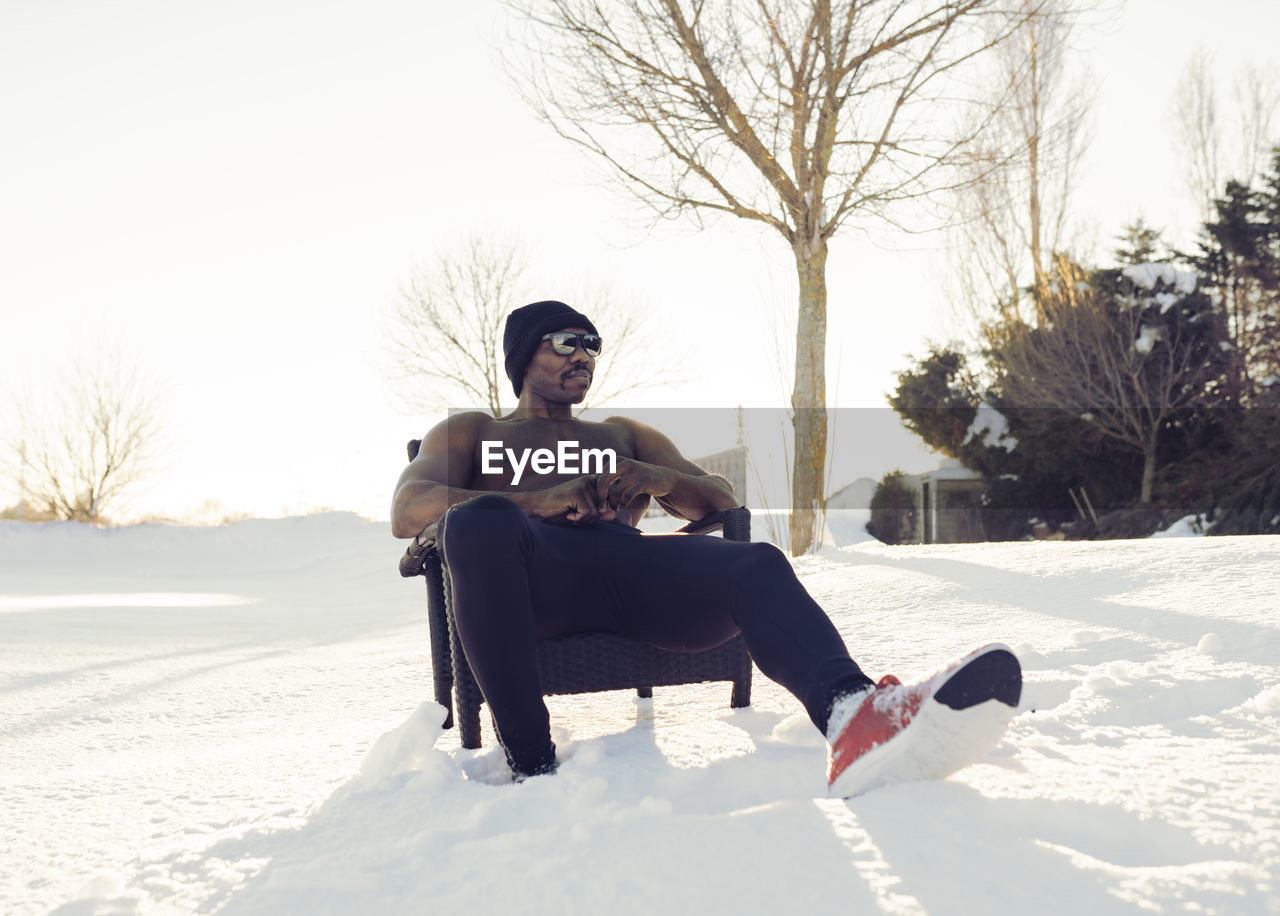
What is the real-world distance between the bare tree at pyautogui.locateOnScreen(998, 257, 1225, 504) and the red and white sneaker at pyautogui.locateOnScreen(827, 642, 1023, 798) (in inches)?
543

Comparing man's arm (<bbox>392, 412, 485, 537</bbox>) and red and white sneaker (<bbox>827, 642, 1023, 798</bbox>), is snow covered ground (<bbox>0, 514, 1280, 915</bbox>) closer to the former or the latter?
red and white sneaker (<bbox>827, 642, 1023, 798</bbox>)

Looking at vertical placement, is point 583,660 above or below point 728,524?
below

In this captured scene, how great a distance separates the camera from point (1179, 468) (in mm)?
13516

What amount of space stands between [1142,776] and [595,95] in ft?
24.2

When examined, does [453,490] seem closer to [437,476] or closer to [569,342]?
[437,476]

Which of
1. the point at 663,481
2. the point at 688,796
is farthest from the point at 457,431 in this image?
the point at 688,796

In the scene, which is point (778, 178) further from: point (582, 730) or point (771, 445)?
point (582, 730)

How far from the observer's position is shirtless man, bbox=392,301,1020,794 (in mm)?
1588

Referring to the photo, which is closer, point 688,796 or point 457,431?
point 688,796

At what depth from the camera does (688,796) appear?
1.68 m

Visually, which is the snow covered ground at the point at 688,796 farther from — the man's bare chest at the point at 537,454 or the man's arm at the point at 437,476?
the man's bare chest at the point at 537,454

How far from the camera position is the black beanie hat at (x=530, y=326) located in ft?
8.41

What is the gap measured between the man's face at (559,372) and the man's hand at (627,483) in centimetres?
46

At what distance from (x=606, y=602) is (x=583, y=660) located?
16cm
